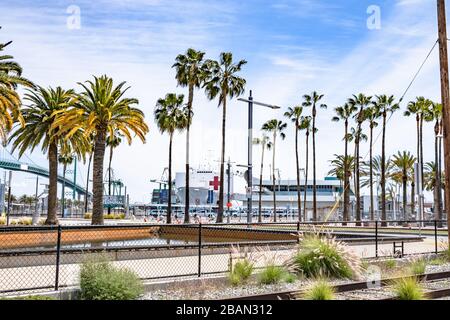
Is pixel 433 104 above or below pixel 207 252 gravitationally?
above

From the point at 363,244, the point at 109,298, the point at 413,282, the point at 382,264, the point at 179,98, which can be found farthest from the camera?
the point at 179,98

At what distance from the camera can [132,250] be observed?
14.1m

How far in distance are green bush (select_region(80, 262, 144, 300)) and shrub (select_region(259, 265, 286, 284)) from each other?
3.34m

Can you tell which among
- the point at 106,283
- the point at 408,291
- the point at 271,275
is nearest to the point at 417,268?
the point at 408,291

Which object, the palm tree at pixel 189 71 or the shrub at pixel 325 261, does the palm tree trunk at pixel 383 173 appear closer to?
the palm tree at pixel 189 71

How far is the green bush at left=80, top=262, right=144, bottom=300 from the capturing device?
9.69 meters

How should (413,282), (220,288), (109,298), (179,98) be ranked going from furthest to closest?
(179,98)
(220,288)
(413,282)
(109,298)

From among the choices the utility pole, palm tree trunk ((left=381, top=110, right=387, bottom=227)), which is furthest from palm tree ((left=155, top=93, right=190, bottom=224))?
the utility pole

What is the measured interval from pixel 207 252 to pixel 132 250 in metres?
3.39

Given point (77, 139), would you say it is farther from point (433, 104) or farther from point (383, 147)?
point (433, 104)

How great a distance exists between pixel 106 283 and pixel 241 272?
3740 millimetres

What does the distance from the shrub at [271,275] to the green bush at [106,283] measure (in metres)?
3.34

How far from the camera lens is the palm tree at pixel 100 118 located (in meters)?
35.5
